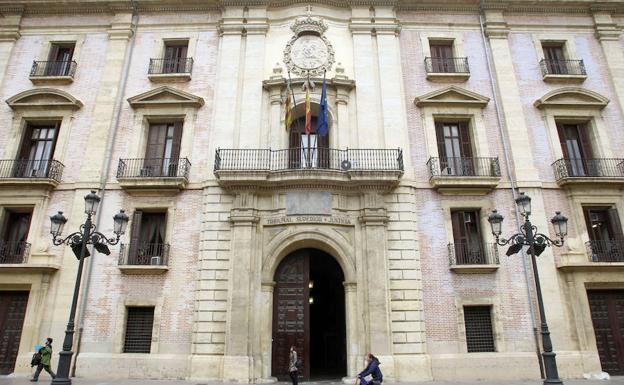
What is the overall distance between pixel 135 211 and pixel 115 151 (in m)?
2.65

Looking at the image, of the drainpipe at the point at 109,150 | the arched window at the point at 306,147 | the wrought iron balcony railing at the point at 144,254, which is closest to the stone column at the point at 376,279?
the arched window at the point at 306,147

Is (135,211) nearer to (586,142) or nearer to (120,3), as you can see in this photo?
(120,3)

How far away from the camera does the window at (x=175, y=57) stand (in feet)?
55.8

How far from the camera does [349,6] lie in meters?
17.5

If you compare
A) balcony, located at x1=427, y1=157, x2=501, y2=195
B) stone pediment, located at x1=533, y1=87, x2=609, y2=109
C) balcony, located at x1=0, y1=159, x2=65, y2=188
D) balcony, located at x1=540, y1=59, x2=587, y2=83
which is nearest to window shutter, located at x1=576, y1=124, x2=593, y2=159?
stone pediment, located at x1=533, y1=87, x2=609, y2=109

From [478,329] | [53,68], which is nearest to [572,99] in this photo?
[478,329]

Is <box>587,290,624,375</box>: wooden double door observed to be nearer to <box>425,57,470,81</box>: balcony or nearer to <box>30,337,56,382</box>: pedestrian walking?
<box>425,57,470,81</box>: balcony

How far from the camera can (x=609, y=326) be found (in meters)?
13.8

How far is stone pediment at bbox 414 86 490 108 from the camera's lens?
16.0m

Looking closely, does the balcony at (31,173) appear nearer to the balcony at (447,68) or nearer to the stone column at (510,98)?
the balcony at (447,68)

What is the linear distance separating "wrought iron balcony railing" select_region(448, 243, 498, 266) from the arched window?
5.44m

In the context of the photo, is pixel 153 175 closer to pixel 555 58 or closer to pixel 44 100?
pixel 44 100

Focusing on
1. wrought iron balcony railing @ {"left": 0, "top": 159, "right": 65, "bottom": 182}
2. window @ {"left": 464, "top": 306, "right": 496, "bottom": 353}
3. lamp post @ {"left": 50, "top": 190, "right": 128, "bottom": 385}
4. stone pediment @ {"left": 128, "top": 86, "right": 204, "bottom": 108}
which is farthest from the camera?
stone pediment @ {"left": 128, "top": 86, "right": 204, "bottom": 108}

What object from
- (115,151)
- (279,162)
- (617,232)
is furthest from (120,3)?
(617,232)
